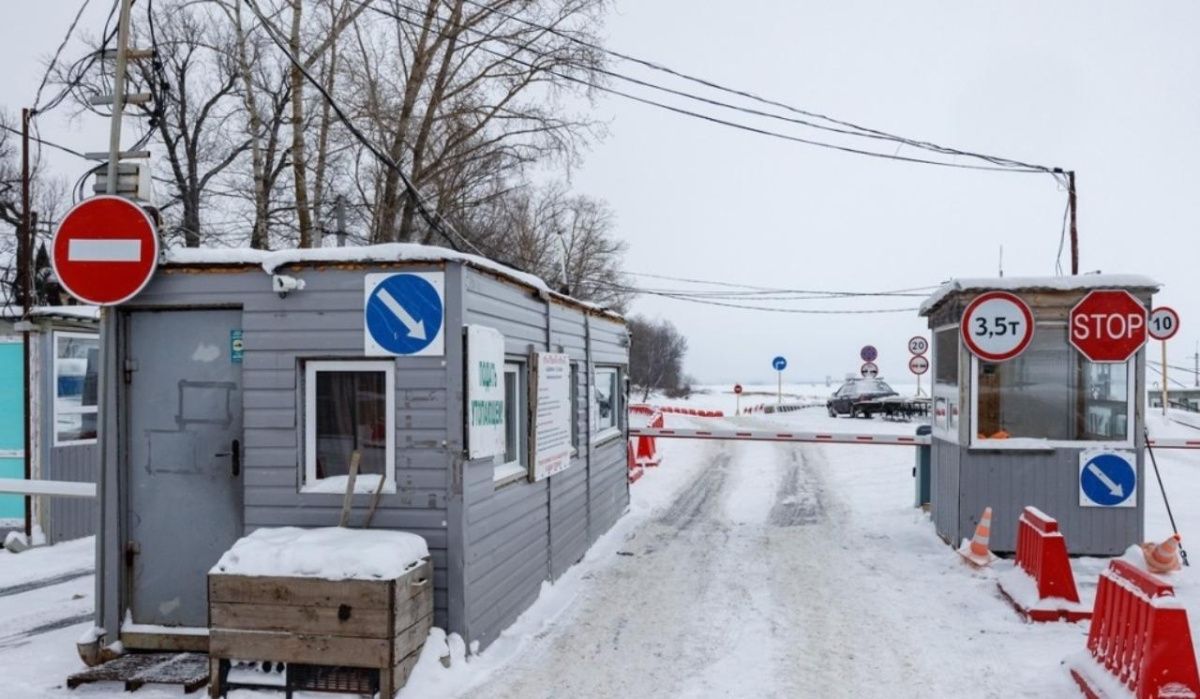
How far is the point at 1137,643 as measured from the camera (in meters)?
5.16

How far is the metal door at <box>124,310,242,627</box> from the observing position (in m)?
6.72

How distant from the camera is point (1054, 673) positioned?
20.0ft

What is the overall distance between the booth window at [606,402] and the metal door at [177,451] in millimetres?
5427

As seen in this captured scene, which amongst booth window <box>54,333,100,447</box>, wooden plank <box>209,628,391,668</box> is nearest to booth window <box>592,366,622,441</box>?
wooden plank <box>209,628,391,668</box>

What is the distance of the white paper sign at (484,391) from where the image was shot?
20.4ft

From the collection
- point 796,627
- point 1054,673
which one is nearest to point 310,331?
point 796,627

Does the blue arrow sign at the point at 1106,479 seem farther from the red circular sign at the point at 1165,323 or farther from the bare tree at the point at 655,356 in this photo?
the bare tree at the point at 655,356

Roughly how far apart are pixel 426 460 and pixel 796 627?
3381mm

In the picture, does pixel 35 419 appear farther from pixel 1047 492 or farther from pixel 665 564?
pixel 1047 492

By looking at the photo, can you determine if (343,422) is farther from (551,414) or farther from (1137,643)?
(1137,643)

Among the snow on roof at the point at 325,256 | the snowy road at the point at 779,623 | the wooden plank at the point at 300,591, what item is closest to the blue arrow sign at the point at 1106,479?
the snowy road at the point at 779,623

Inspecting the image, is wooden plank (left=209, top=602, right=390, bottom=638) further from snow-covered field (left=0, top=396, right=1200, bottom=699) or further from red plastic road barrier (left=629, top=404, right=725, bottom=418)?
red plastic road barrier (left=629, top=404, right=725, bottom=418)

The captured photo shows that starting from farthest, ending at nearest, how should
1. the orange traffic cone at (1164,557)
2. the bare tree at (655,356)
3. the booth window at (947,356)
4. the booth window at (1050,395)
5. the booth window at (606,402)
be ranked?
1. the bare tree at (655,356)
2. the booth window at (606,402)
3. the booth window at (947,356)
4. the booth window at (1050,395)
5. the orange traffic cone at (1164,557)

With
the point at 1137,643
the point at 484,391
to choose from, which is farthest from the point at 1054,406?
the point at 484,391
